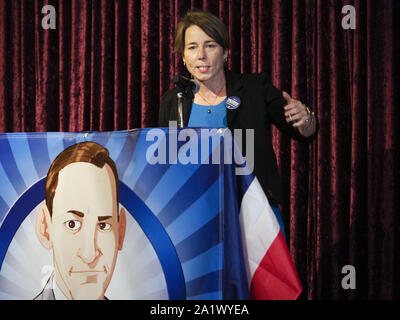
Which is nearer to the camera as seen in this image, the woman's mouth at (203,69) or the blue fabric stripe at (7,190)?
the blue fabric stripe at (7,190)

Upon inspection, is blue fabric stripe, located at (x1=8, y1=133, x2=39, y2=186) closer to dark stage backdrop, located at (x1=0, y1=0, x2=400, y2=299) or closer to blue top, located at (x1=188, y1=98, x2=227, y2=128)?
blue top, located at (x1=188, y1=98, x2=227, y2=128)

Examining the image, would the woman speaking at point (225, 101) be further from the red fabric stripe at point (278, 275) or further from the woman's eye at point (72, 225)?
the woman's eye at point (72, 225)

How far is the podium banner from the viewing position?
1.31m

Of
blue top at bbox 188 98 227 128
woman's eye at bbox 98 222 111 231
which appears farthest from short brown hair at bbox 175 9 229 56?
woman's eye at bbox 98 222 111 231

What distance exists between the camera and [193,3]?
3.02 meters

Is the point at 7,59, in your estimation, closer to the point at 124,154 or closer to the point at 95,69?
the point at 95,69

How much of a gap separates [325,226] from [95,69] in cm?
170

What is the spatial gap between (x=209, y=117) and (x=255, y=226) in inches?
24.8

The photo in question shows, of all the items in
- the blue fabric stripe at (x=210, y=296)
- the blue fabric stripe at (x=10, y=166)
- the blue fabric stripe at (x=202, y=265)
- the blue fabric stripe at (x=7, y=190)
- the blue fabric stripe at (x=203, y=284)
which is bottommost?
the blue fabric stripe at (x=210, y=296)

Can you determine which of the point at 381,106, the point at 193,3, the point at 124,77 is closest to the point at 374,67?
the point at 381,106

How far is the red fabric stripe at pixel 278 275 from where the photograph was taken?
4.32 feet

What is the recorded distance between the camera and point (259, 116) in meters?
1.83

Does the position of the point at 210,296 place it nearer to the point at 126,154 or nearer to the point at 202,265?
the point at 202,265

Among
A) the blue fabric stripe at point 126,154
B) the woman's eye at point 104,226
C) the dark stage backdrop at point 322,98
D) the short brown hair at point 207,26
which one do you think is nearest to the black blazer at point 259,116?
the short brown hair at point 207,26
